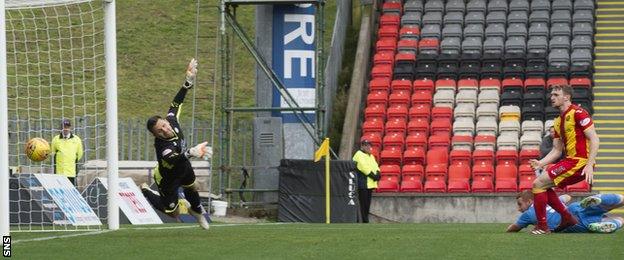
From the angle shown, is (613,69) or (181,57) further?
(181,57)

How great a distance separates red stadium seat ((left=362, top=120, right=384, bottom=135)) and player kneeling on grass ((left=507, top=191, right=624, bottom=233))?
15.0 m

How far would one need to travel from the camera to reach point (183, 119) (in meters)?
37.7

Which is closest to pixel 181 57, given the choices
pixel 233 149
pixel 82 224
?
pixel 233 149

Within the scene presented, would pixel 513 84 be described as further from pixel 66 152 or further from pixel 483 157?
pixel 66 152

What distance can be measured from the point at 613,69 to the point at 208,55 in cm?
1343

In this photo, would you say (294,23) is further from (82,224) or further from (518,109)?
(82,224)

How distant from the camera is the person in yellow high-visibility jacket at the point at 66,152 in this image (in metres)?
26.9

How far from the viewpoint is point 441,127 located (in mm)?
32719

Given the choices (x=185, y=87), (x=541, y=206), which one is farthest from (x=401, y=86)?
(x=541, y=206)

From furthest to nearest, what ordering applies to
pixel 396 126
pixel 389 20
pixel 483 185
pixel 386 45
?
pixel 389 20 → pixel 386 45 → pixel 396 126 → pixel 483 185

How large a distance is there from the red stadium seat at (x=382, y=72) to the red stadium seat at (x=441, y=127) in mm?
2140

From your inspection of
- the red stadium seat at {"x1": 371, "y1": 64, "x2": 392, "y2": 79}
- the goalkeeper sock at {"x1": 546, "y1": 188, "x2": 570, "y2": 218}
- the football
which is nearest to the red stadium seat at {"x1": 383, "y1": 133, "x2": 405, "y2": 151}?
the red stadium seat at {"x1": 371, "y1": 64, "x2": 392, "y2": 79}

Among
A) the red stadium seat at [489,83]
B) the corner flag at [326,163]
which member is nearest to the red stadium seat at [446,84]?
the red stadium seat at [489,83]

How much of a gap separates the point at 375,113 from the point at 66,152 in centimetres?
869
